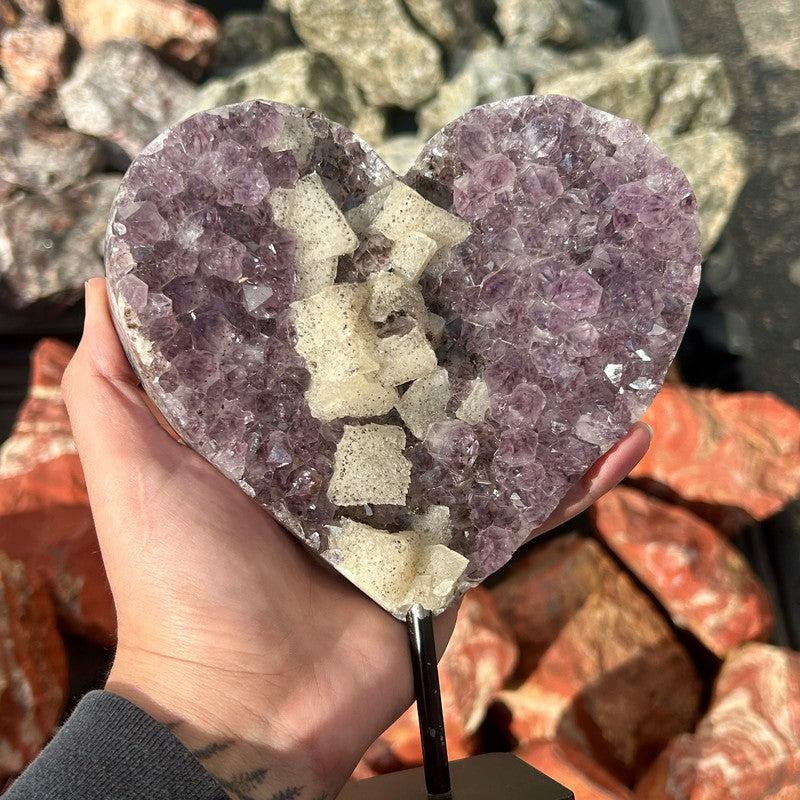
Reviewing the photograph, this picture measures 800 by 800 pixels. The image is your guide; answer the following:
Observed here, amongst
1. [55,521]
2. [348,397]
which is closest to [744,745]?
[348,397]

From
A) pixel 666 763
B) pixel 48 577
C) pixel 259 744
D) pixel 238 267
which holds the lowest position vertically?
pixel 666 763

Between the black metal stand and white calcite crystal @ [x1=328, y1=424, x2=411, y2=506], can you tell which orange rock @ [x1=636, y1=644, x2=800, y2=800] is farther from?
white calcite crystal @ [x1=328, y1=424, x2=411, y2=506]

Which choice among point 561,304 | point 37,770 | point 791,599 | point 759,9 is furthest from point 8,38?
point 791,599

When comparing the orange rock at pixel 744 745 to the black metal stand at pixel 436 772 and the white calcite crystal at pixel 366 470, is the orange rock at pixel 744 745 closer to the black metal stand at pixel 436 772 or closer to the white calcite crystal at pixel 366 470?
the black metal stand at pixel 436 772

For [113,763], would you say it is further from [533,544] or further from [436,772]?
[533,544]

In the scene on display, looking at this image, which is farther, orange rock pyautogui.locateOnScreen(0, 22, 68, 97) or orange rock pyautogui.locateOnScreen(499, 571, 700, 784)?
orange rock pyautogui.locateOnScreen(0, 22, 68, 97)

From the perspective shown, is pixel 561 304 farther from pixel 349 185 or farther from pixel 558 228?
pixel 349 185

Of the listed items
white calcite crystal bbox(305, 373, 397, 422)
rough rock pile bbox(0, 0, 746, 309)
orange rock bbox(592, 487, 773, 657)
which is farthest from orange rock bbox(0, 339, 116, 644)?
orange rock bbox(592, 487, 773, 657)
